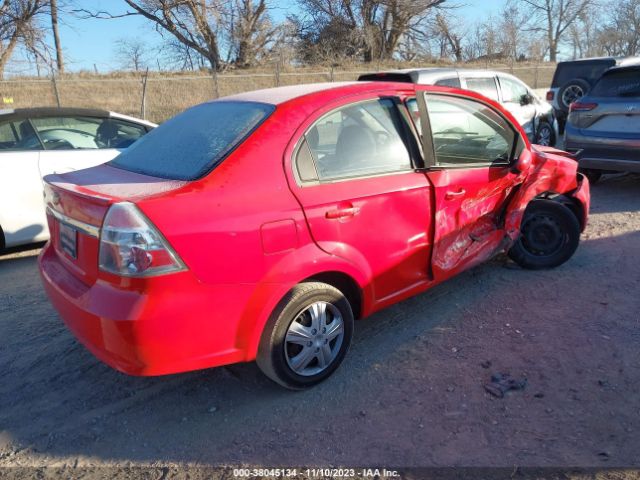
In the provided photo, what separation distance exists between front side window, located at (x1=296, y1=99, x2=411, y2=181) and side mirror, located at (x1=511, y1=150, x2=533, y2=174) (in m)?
1.18

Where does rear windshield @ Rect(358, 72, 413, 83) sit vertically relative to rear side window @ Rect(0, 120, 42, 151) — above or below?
above

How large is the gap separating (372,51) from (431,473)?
3626 centimetres

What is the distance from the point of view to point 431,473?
240cm

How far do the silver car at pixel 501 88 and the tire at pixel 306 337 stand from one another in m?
5.94

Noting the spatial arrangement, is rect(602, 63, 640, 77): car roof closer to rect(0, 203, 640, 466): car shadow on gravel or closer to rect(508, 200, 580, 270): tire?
rect(508, 200, 580, 270): tire

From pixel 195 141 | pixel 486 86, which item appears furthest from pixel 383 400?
pixel 486 86

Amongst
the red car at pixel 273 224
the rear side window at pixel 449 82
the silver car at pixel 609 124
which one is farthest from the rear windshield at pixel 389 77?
the red car at pixel 273 224

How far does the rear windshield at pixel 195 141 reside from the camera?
2.81 meters

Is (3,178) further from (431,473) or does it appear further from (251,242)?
(431,473)

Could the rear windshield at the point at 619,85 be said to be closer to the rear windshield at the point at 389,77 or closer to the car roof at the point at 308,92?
the rear windshield at the point at 389,77

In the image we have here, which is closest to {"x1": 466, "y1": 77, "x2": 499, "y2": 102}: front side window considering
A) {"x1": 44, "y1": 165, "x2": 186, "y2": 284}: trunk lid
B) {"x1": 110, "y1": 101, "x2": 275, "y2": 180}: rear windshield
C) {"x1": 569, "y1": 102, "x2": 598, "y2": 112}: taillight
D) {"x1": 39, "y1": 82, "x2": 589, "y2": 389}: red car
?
{"x1": 569, "y1": 102, "x2": 598, "y2": 112}: taillight

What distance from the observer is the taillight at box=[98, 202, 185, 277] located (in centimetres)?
238

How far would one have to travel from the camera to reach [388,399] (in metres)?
2.95

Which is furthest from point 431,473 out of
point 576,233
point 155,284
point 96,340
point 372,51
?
A: point 372,51
